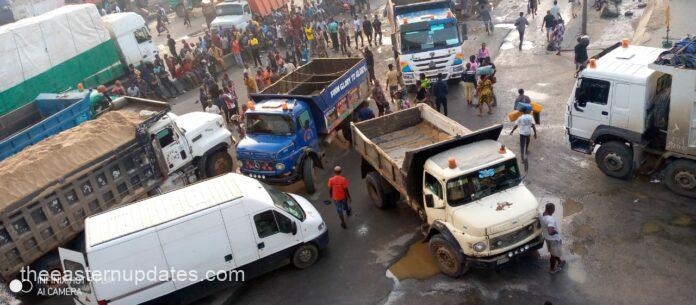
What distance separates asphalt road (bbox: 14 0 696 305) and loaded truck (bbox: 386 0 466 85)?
5590 millimetres

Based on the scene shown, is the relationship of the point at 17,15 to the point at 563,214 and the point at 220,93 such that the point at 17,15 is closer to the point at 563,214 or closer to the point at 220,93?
the point at 220,93

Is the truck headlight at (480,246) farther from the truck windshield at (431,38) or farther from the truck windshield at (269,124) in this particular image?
the truck windshield at (431,38)

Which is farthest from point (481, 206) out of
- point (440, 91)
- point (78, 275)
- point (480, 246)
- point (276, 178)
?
point (440, 91)

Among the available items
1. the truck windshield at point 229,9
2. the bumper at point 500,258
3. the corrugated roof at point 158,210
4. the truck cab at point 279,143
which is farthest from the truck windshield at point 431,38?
the truck windshield at point 229,9

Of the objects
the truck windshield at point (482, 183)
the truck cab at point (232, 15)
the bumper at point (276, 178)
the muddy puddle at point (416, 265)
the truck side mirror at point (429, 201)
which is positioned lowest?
the muddy puddle at point (416, 265)

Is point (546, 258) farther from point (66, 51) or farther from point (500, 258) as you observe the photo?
point (66, 51)

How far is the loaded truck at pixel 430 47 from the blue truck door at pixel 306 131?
6.08 metres

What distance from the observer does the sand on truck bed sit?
11.5 metres

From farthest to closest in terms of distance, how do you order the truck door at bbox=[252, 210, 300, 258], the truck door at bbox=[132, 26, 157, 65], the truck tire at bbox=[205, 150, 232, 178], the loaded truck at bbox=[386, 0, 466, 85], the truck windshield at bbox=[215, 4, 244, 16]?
the truck windshield at bbox=[215, 4, 244, 16], the truck door at bbox=[132, 26, 157, 65], the loaded truck at bbox=[386, 0, 466, 85], the truck tire at bbox=[205, 150, 232, 178], the truck door at bbox=[252, 210, 300, 258]

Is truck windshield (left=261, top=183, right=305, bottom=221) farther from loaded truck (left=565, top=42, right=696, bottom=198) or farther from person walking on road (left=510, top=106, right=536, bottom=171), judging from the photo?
loaded truck (left=565, top=42, right=696, bottom=198)

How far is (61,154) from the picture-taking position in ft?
40.6

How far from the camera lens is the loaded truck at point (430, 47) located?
64.5 feet

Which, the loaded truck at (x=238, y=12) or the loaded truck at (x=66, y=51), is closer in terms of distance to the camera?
the loaded truck at (x=66, y=51)

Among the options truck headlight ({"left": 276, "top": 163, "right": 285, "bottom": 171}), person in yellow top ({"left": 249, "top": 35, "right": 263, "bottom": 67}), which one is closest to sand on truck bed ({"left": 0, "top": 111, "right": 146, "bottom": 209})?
truck headlight ({"left": 276, "top": 163, "right": 285, "bottom": 171})
